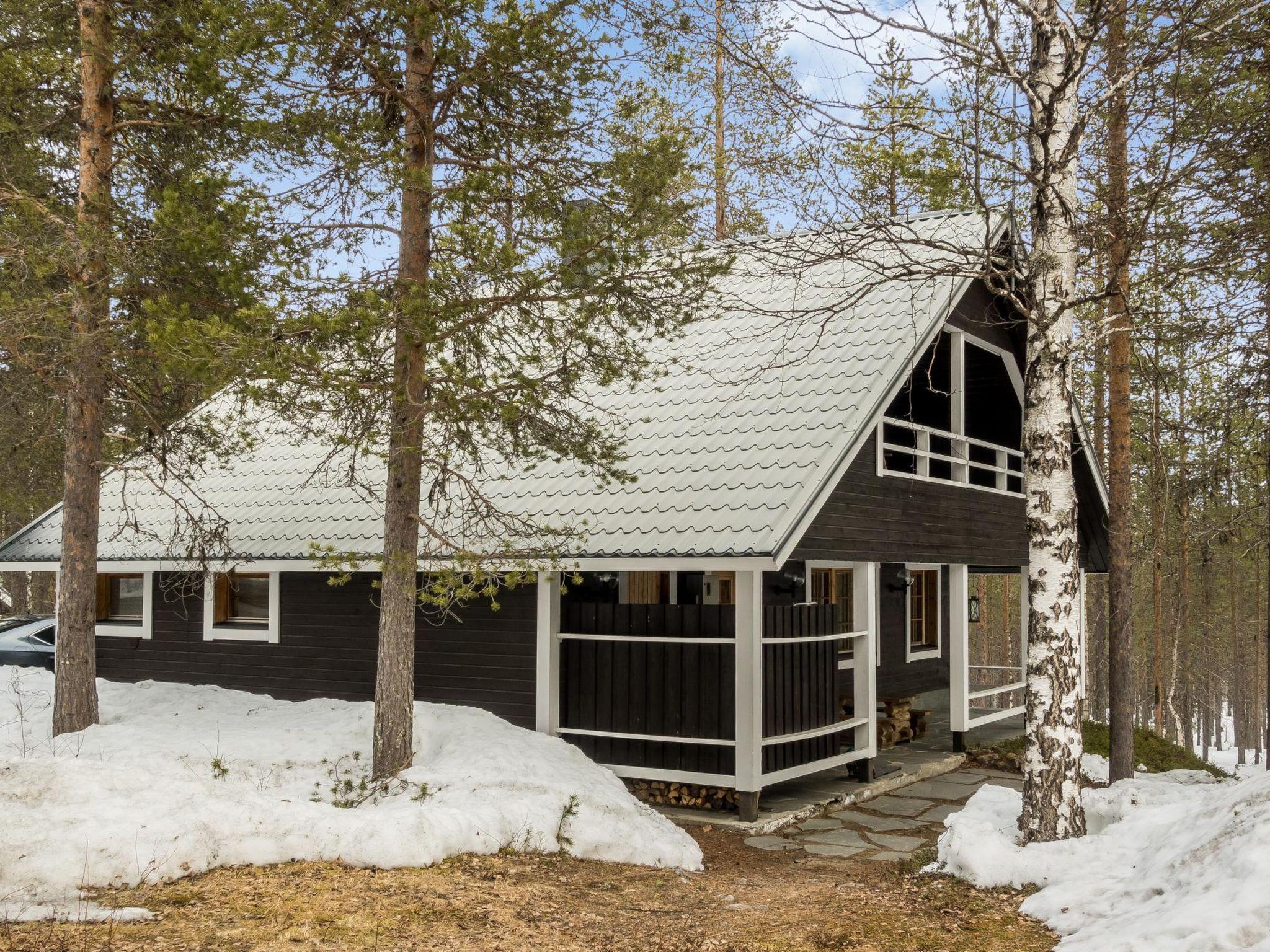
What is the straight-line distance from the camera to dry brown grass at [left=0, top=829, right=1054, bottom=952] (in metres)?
5.54

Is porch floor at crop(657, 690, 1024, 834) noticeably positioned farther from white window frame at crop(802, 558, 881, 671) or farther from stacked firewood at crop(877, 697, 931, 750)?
white window frame at crop(802, 558, 881, 671)

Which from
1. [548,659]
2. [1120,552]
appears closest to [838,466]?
[548,659]

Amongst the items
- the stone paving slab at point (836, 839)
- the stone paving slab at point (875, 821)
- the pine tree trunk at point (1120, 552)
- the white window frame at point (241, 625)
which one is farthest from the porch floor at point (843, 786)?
the white window frame at point (241, 625)

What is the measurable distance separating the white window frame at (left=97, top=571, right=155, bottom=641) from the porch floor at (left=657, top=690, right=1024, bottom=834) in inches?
296

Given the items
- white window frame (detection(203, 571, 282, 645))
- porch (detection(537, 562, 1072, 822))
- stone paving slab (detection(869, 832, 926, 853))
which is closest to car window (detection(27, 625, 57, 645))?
white window frame (detection(203, 571, 282, 645))

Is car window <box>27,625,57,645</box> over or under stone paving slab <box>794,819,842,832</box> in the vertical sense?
over

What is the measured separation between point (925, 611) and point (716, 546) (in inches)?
378

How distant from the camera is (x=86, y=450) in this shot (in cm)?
1034

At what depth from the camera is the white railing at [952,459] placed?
11.8m

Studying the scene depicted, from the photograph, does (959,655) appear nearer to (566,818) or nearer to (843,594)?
(843,594)

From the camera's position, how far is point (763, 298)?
43.7 ft

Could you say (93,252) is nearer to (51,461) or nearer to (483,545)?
(483,545)

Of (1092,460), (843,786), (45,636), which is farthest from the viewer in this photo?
(45,636)

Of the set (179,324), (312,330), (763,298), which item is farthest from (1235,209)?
(179,324)
